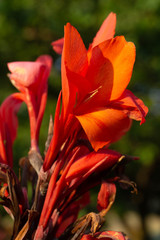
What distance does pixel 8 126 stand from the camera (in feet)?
1.98

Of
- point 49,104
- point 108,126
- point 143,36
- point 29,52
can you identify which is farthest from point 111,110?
point 29,52

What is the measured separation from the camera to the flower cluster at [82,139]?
0.44 meters

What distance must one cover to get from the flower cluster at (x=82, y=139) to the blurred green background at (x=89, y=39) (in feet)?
4.14

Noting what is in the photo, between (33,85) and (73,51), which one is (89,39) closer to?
(33,85)

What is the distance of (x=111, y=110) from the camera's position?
1.46ft

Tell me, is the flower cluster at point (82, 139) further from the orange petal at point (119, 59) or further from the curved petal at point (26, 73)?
the curved petal at point (26, 73)

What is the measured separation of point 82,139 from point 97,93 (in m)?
0.07

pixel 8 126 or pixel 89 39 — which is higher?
pixel 8 126

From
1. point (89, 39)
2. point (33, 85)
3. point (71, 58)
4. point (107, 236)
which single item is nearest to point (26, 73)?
point (33, 85)

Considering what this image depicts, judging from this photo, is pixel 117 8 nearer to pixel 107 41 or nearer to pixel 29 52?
pixel 29 52

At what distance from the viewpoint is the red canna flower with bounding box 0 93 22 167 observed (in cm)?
55

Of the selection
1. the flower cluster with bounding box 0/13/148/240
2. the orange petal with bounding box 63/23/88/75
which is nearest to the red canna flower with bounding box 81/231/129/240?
the flower cluster with bounding box 0/13/148/240

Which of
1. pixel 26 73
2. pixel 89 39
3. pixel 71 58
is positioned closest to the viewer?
pixel 71 58

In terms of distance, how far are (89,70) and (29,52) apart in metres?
1.98
